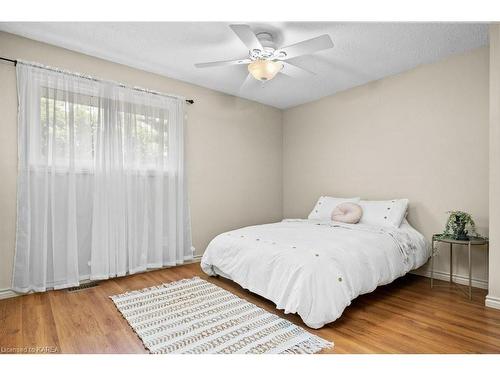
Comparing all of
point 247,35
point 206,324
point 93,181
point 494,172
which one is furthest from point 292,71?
point 206,324

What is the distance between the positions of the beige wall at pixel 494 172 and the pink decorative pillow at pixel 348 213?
122cm

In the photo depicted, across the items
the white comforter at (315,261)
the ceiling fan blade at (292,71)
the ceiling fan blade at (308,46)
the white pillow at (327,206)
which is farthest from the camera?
the white pillow at (327,206)

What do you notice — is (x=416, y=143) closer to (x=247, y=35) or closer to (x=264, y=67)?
(x=264, y=67)

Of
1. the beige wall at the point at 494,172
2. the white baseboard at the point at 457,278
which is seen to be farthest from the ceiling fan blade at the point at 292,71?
the white baseboard at the point at 457,278

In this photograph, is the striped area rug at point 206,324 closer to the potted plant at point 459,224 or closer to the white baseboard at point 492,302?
the white baseboard at point 492,302

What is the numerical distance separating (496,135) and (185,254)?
3.40 metres

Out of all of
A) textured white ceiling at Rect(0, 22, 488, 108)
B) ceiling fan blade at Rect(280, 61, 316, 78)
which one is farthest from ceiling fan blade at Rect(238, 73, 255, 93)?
ceiling fan blade at Rect(280, 61, 316, 78)

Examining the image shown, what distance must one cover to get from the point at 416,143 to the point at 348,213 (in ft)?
3.67

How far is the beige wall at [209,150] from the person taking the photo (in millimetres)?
2504

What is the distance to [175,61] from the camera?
3068 mm

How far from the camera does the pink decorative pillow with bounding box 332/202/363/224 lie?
3258 mm

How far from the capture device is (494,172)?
2277 millimetres

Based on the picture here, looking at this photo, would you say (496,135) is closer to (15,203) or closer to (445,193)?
(445,193)

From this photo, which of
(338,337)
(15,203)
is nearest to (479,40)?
(338,337)
